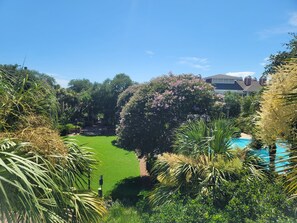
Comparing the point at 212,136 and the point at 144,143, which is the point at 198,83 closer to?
the point at 144,143

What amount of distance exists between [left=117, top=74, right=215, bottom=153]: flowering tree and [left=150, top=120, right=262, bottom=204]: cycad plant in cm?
494

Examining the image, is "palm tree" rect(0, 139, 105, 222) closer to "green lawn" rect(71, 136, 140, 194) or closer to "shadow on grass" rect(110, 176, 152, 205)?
"shadow on grass" rect(110, 176, 152, 205)

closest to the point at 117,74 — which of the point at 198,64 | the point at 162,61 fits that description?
the point at 198,64

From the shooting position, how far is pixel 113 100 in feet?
120

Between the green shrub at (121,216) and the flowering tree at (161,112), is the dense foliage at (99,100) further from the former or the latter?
the green shrub at (121,216)

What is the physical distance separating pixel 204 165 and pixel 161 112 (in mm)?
6281

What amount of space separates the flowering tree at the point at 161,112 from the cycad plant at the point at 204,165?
494cm

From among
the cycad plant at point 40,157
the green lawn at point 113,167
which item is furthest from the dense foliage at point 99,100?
the cycad plant at point 40,157

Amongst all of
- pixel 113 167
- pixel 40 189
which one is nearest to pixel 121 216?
pixel 40 189

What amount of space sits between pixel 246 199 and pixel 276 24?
789cm

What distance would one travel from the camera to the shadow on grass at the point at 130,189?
1133 cm

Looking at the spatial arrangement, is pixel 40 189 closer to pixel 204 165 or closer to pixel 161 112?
pixel 204 165

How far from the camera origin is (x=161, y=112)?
12.5m

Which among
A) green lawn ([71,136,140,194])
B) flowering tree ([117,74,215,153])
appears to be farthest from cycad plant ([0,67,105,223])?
flowering tree ([117,74,215,153])
